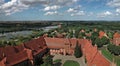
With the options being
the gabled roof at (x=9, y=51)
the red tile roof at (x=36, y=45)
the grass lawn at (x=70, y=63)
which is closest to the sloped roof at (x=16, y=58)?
the gabled roof at (x=9, y=51)

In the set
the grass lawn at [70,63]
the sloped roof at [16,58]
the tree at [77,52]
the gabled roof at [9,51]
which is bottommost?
the grass lawn at [70,63]

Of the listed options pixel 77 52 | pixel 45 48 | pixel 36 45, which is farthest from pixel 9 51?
pixel 77 52

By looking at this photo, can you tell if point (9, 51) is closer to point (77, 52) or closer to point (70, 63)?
point (70, 63)

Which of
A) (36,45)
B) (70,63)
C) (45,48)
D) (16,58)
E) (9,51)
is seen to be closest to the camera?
(16,58)

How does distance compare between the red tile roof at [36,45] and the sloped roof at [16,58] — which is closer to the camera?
the sloped roof at [16,58]

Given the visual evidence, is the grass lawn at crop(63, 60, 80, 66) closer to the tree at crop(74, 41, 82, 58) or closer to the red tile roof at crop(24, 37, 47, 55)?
the tree at crop(74, 41, 82, 58)

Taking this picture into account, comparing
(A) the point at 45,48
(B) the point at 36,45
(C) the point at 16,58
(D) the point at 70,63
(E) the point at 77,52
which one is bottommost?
(D) the point at 70,63

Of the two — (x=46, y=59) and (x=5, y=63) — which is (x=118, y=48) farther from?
(x=5, y=63)

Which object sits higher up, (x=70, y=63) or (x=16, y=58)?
(x=16, y=58)

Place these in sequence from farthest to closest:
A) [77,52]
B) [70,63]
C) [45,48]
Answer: [45,48], [77,52], [70,63]

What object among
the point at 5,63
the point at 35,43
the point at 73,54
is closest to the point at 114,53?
the point at 73,54

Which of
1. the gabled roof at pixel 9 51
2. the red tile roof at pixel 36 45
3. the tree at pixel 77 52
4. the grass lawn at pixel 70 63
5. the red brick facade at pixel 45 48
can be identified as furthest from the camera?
the tree at pixel 77 52

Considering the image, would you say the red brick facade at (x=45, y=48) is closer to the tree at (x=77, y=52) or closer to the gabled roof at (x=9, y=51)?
the gabled roof at (x=9, y=51)

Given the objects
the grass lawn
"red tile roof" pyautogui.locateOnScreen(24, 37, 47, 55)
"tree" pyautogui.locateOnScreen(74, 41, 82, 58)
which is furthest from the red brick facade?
the grass lawn
